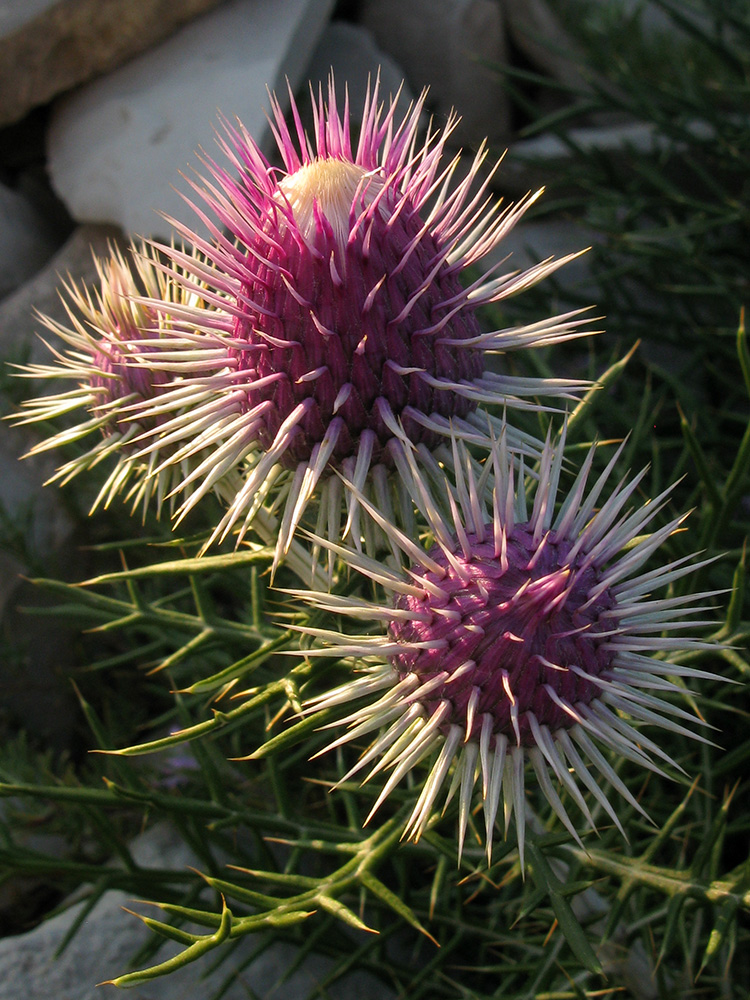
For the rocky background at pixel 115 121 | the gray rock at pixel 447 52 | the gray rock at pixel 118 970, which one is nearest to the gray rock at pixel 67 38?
the rocky background at pixel 115 121

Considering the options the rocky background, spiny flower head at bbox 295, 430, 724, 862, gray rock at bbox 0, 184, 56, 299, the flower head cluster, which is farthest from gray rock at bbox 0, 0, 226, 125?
spiny flower head at bbox 295, 430, 724, 862

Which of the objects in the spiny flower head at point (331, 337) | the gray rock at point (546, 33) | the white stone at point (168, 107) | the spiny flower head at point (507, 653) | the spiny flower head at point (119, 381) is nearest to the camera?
the spiny flower head at point (507, 653)

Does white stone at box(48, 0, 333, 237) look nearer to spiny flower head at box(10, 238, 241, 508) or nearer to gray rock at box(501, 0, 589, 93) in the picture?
gray rock at box(501, 0, 589, 93)

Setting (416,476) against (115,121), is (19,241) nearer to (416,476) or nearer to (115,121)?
(115,121)

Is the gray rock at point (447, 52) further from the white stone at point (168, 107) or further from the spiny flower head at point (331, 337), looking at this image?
the spiny flower head at point (331, 337)

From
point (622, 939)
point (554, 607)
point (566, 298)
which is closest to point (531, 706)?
point (554, 607)

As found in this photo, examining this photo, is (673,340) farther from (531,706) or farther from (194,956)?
(194,956)

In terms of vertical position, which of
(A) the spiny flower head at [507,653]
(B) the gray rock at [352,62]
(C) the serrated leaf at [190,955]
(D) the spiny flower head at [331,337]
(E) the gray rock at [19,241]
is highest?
(B) the gray rock at [352,62]
